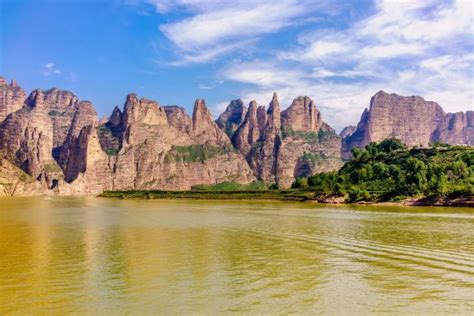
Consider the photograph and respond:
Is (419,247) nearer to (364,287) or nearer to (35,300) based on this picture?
(364,287)

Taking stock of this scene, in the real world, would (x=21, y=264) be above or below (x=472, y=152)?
below

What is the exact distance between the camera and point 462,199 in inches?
5054

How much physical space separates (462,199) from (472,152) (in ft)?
221

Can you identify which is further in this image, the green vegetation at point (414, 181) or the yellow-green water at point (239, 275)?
the green vegetation at point (414, 181)

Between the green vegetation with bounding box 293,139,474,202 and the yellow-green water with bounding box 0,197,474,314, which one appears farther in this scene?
the green vegetation with bounding box 293,139,474,202

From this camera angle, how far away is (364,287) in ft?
86.0

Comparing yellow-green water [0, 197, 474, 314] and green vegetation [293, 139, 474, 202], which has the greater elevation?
green vegetation [293, 139, 474, 202]

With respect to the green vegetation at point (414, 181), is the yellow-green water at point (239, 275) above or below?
below

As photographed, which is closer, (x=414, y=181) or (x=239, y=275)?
(x=239, y=275)

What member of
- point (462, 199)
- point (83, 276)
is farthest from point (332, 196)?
point (83, 276)

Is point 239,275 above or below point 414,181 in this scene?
below

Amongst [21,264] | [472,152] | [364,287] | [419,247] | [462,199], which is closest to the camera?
[364,287]

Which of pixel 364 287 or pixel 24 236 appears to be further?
pixel 24 236

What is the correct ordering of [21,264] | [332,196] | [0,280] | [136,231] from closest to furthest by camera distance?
[0,280] < [21,264] < [136,231] < [332,196]
